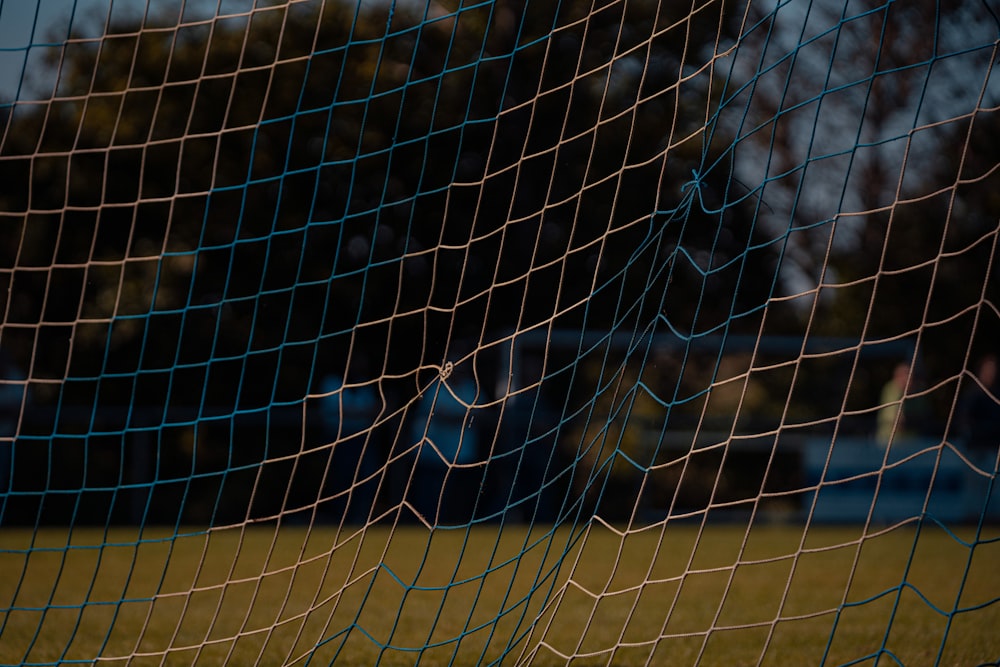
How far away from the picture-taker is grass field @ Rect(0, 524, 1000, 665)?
143 inches

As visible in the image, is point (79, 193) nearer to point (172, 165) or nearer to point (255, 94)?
point (172, 165)

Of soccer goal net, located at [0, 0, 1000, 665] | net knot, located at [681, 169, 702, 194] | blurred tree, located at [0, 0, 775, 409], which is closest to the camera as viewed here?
net knot, located at [681, 169, 702, 194]

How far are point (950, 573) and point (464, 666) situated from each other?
3.65 metres

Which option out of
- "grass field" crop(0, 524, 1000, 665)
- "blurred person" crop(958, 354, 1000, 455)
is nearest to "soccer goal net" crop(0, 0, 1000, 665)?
"blurred person" crop(958, 354, 1000, 455)

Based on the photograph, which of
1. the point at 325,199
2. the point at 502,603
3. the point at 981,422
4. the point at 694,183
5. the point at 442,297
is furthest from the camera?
the point at 325,199

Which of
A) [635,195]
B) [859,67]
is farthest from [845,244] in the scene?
[635,195]

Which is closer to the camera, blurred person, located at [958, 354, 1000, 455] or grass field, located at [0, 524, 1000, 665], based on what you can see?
grass field, located at [0, 524, 1000, 665]

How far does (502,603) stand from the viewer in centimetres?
401

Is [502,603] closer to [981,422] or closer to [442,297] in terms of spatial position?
[442,297]

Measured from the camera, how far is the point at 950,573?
6.11 m

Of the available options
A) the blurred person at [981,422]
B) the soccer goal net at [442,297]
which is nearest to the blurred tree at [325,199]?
the soccer goal net at [442,297]

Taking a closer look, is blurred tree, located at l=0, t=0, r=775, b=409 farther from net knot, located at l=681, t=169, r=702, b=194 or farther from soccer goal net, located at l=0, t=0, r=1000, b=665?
net knot, located at l=681, t=169, r=702, b=194

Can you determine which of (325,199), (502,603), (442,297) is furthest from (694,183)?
(325,199)

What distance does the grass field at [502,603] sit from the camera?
3645mm
